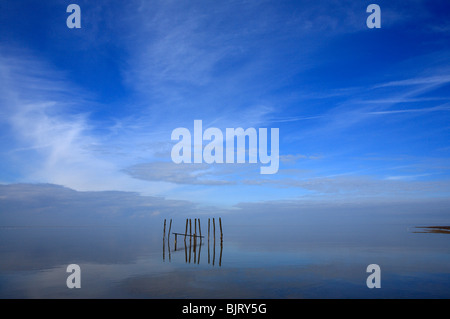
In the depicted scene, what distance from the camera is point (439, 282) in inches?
859

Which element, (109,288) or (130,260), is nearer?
(109,288)

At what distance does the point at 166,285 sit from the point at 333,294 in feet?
32.8

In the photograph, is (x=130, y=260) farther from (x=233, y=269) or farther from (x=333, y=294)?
(x=333, y=294)

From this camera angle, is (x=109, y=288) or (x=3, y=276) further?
(x=3, y=276)

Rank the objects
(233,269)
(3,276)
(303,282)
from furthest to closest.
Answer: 1. (233,269)
2. (3,276)
3. (303,282)
